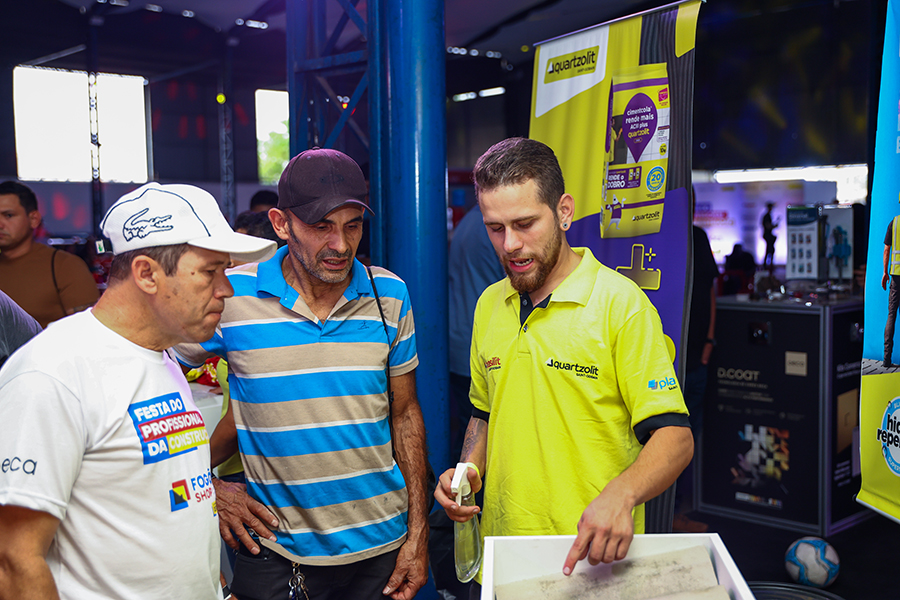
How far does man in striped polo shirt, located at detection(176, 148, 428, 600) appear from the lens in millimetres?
1716

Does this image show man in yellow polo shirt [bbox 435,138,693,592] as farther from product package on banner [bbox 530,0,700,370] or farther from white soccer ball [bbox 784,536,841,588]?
white soccer ball [bbox 784,536,841,588]

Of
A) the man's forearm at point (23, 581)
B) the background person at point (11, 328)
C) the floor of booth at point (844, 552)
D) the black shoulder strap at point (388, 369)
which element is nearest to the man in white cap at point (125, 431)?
the man's forearm at point (23, 581)

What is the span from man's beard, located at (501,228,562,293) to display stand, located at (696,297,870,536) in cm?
309

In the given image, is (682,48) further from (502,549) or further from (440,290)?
(502,549)

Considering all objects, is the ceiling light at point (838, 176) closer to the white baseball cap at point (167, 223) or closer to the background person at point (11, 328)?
the background person at point (11, 328)

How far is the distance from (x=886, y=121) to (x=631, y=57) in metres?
0.95

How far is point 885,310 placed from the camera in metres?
2.20

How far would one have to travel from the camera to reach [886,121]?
6.99 feet

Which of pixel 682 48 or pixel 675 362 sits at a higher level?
A: pixel 682 48

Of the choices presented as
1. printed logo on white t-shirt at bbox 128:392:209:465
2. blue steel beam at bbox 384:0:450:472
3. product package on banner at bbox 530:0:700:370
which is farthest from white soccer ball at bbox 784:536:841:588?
printed logo on white t-shirt at bbox 128:392:209:465

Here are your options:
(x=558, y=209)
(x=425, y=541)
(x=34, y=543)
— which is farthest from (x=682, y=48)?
(x=34, y=543)

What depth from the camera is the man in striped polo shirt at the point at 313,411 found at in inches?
67.6

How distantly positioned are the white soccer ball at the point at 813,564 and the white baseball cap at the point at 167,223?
3257 mm

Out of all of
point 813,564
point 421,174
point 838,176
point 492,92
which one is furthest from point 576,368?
point 492,92
